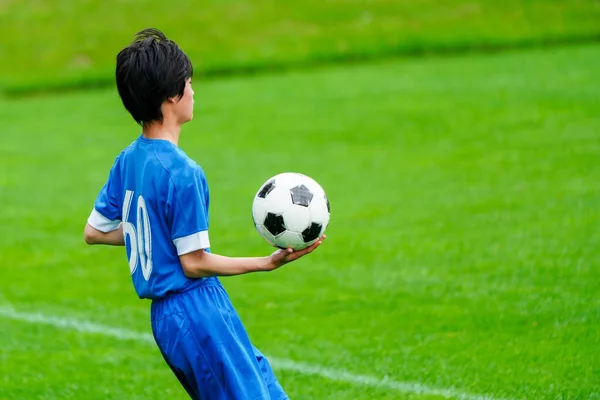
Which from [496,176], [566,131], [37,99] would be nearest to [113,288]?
[496,176]

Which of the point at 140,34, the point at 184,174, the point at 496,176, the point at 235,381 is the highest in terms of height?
the point at 140,34

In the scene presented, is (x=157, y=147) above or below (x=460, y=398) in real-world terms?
above

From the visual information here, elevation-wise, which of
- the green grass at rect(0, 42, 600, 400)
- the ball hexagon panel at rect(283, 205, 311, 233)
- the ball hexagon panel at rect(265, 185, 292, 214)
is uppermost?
the ball hexagon panel at rect(265, 185, 292, 214)

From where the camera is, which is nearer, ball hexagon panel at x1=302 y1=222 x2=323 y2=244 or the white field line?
ball hexagon panel at x1=302 y1=222 x2=323 y2=244

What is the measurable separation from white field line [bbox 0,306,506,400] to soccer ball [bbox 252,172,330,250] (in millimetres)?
1782

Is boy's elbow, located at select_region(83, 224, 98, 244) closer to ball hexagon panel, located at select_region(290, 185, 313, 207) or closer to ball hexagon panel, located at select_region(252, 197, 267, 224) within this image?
ball hexagon panel, located at select_region(252, 197, 267, 224)

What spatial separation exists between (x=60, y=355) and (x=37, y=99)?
49.8 ft

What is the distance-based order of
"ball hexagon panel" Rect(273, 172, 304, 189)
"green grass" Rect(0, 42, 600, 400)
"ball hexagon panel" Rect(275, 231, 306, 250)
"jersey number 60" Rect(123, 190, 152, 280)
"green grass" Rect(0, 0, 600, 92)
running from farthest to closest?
"green grass" Rect(0, 0, 600, 92), "green grass" Rect(0, 42, 600, 400), "ball hexagon panel" Rect(273, 172, 304, 189), "ball hexagon panel" Rect(275, 231, 306, 250), "jersey number 60" Rect(123, 190, 152, 280)

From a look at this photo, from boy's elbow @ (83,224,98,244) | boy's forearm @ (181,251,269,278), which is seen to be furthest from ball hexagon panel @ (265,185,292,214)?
boy's elbow @ (83,224,98,244)

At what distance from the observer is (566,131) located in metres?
13.8

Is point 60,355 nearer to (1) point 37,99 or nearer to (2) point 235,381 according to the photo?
(2) point 235,381

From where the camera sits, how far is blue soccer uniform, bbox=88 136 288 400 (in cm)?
371

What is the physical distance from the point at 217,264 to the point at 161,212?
11.7 inches

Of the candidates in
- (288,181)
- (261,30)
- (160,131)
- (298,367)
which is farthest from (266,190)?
(261,30)
